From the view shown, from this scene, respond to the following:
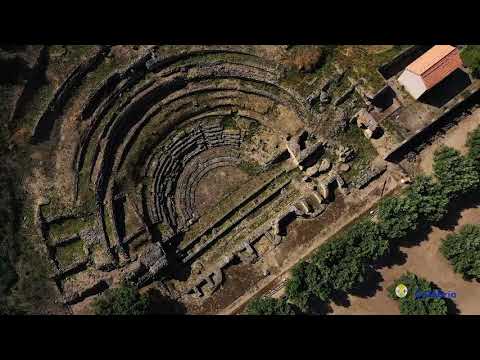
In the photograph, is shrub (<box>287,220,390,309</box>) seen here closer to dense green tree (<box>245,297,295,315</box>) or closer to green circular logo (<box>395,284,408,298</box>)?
dense green tree (<box>245,297,295,315</box>)

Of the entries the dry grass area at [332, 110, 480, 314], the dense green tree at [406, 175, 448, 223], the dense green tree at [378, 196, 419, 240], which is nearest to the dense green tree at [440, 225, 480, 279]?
the dry grass area at [332, 110, 480, 314]

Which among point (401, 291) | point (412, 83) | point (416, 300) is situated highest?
point (412, 83)

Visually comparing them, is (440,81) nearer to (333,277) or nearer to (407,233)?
(407,233)

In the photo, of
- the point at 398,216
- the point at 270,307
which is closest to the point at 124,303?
the point at 270,307

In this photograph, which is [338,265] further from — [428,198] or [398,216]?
[428,198]

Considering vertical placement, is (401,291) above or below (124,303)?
below

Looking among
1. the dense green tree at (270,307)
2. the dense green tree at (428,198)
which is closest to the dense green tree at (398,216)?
the dense green tree at (428,198)

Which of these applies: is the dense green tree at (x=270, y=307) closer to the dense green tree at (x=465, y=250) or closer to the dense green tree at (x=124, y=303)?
the dense green tree at (x=124, y=303)
